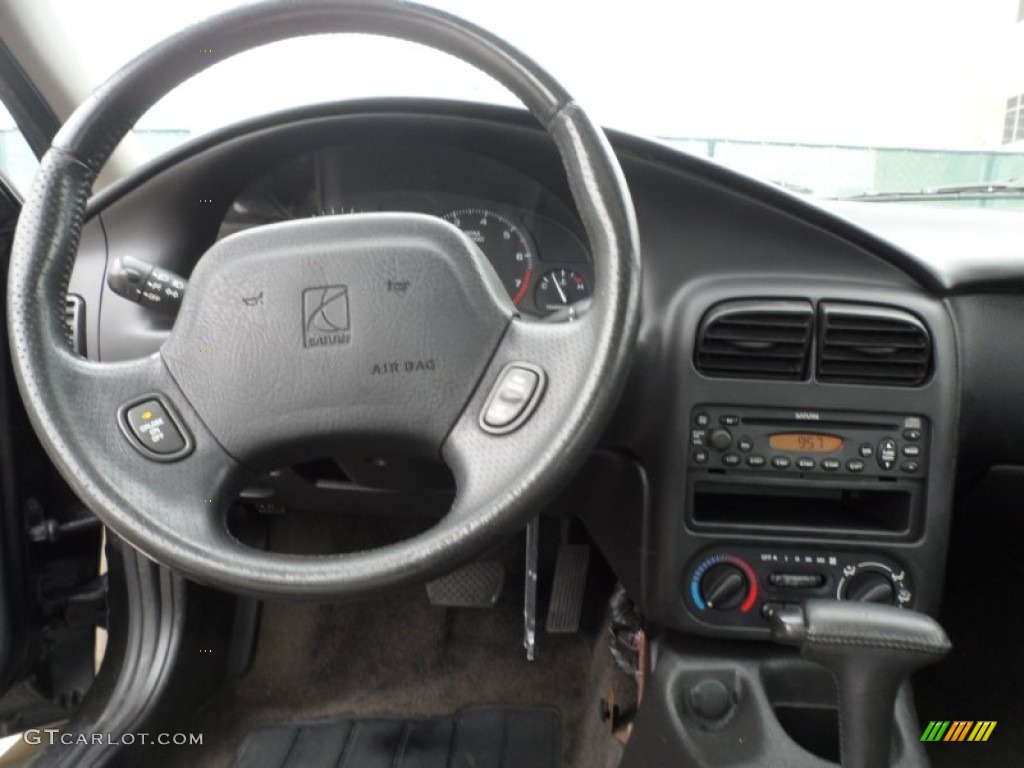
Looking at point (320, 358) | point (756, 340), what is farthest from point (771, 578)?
point (320, 358)

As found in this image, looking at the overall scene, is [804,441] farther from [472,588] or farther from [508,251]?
[472,588]

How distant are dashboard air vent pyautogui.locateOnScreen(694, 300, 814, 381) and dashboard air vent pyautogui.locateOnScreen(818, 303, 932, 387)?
0.09 ft

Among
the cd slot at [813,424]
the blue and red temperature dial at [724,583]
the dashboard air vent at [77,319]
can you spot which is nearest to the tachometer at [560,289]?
the cd slot at [813,424]

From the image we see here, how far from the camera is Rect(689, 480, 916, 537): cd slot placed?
43.6 inches

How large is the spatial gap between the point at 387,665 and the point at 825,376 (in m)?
1.01

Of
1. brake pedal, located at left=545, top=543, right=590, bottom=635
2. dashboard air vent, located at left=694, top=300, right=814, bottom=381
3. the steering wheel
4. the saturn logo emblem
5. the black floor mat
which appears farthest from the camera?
brake pedal, located at left=545, top=543, right=590, bottom=635

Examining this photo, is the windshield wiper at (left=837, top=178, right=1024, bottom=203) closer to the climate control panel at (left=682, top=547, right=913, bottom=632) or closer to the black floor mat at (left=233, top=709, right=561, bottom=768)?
the climate control panel at (left=682, top=547, right=913, bottom=632)

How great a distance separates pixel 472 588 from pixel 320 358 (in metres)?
0.88

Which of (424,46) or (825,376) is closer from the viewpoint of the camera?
(424,46)

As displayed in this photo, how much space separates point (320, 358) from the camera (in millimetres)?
843

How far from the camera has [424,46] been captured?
2.70ft

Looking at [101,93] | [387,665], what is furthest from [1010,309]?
[387,665]

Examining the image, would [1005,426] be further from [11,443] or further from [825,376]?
[11,443]

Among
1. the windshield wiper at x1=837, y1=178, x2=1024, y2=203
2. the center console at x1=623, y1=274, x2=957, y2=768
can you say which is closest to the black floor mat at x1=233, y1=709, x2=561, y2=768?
the center console at x1=623, y1=274, x2=957, y2=768
